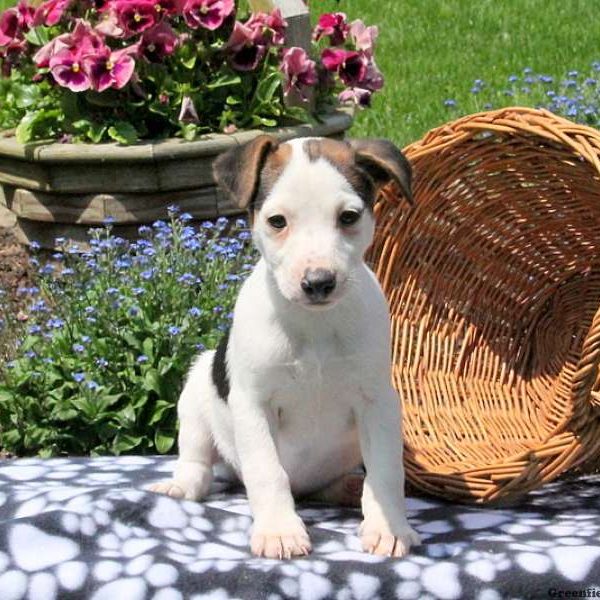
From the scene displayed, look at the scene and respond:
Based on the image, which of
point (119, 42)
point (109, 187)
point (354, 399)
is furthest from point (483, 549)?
point (119, 42)

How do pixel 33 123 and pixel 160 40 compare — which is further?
pixel 33 123

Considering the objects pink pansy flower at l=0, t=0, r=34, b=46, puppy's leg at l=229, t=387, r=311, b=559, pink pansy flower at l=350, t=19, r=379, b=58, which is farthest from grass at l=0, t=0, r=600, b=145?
puppy's leg at l=229, t=387, r=311, b=559

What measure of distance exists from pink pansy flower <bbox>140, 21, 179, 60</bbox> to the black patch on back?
7.22 ft

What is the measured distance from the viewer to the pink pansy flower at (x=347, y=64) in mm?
6418

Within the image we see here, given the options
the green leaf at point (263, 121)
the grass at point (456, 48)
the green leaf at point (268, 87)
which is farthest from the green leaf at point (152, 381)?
the grass at point (456, 48)

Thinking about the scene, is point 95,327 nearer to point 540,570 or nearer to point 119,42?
point 119,42

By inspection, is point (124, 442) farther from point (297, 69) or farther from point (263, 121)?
point (297, 69)

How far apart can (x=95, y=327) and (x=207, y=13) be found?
1687 mm

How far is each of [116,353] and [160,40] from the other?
1.65 metres

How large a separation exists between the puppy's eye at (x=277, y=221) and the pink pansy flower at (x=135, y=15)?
8.64ft

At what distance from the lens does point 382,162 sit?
3.72 m

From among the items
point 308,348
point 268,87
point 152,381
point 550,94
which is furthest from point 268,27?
point 308,348

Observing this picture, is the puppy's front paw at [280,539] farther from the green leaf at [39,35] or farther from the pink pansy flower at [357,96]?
the green leaf at [39,35]

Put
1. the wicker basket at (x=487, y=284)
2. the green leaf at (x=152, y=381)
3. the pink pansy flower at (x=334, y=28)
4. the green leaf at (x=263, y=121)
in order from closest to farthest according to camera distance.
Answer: the wicker basket at (x=487, y=284) → the green leaf at (x=152, y=381) → the green leaf at (x=263, y=121) → the pink pansy flower at (x=334, y=28)
